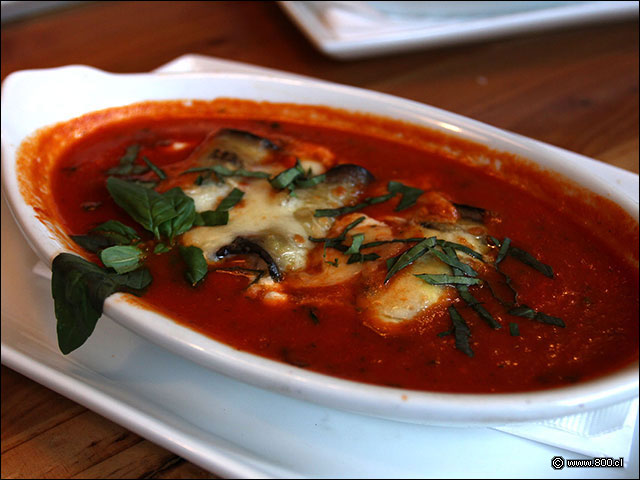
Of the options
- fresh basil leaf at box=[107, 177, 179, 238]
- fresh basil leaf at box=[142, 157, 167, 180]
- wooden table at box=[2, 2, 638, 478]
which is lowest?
wooden table at box=[2, 2, 638, 478]

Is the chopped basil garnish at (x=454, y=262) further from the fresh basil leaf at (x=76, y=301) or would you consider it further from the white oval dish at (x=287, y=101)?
the fresh basil leaf at (x=76, y=301)

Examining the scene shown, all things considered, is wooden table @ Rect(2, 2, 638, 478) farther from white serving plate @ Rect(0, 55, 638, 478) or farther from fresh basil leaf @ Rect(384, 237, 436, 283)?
white serving plate @ Rect(0, 55, 638, 478)

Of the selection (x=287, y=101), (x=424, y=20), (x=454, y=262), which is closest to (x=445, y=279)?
(x=454, y=262)

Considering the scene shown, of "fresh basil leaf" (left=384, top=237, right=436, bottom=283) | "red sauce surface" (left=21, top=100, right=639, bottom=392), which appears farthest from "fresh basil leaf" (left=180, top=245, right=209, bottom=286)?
"fresh basil leaf" (left=384, top=237, right=436, bottom=283)

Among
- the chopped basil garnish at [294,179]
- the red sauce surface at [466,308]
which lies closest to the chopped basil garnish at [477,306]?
the red sauce surface at [466,308]

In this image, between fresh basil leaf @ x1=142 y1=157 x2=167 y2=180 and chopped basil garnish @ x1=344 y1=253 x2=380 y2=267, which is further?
fresh basil leaf @ x1=142 y1=157 x2=167 y2=180

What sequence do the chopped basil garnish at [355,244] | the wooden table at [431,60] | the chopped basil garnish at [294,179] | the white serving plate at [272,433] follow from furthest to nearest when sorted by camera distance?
the wooden table at [431,60] → the chopped basil garnish at [294,179] → the chopped basil garnish at [355,244] → the white serving plate at [272,433]

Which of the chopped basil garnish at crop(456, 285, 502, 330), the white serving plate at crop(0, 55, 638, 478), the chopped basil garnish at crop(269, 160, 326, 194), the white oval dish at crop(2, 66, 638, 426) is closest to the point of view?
the white oval dish at crop(2, 66, 638, 426)

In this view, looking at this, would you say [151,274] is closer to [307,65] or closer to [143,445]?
[143,445]
